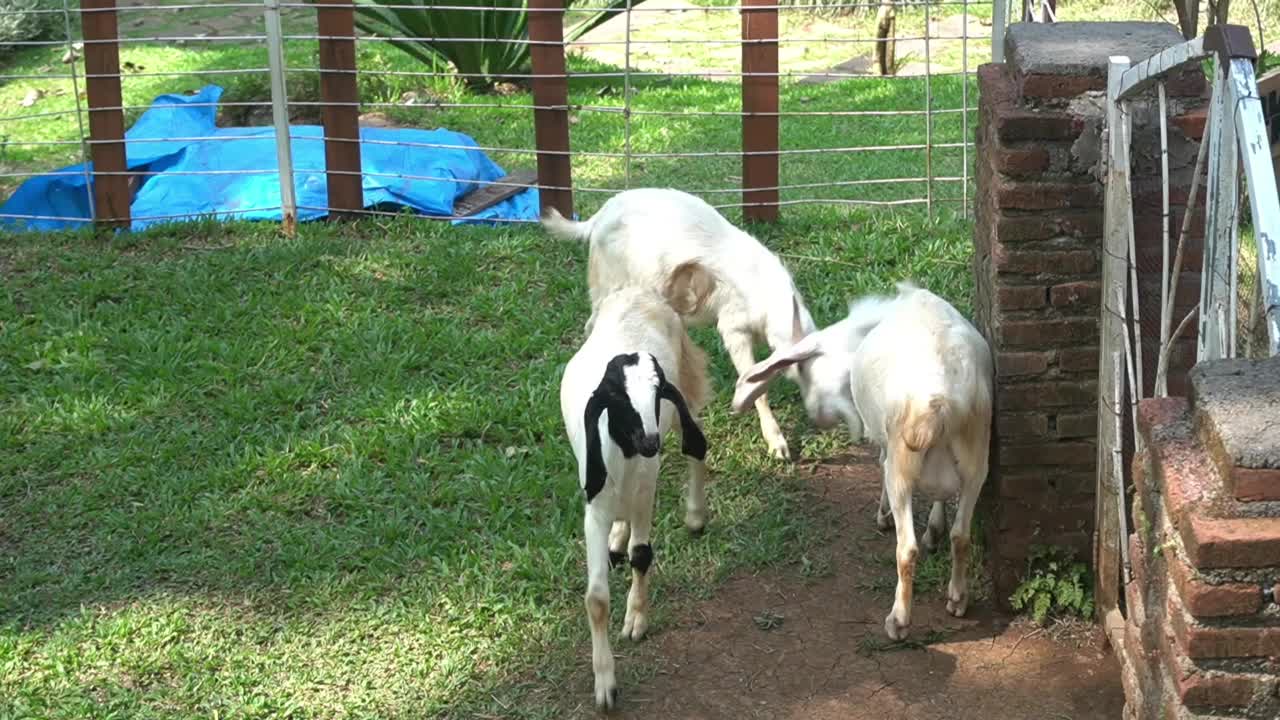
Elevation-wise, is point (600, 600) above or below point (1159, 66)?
below

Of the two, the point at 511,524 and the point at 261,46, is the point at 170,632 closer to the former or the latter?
the point at 511,524

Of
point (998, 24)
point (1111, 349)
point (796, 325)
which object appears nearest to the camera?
point (1111, 349)

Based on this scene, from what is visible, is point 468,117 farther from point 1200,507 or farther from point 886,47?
point 1200,507

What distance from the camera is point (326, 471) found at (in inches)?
230

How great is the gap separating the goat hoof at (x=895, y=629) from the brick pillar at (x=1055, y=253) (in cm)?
38

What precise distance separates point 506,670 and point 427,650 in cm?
29

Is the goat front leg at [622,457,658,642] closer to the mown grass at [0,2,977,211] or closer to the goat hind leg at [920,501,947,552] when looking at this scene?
the goat hind leg at [920,501,947,552]

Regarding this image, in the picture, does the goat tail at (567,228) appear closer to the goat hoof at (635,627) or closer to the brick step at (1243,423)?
the goat hoof at (635,627)

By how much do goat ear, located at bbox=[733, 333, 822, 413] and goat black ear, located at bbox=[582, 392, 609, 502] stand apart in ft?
2.98

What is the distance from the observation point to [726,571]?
5.07 metres

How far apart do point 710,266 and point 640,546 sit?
1.85 metres

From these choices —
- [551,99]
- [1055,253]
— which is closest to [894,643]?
[1055,253]

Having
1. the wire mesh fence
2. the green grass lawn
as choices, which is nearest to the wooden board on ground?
the wire mesh fence

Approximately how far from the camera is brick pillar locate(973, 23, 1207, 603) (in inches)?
168
